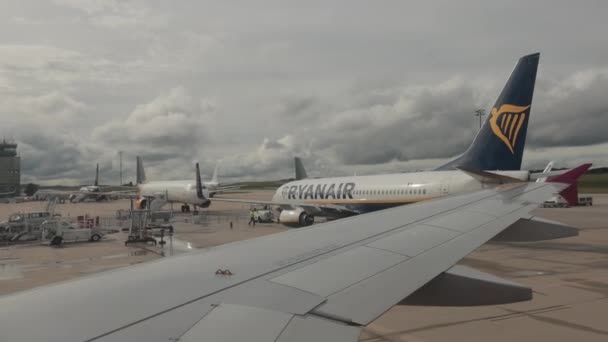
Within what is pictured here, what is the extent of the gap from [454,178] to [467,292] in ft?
59.8

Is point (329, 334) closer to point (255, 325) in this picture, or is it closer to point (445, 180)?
point (255, 325)

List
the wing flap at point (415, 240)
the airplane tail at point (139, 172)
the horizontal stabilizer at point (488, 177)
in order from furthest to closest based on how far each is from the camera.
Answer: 1. the airplane tail at point (139, 172)
2. the horizontal stabilizer at point (488, 177)
3. the wing flap at point (415, 240)

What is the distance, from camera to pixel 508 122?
17500 mm

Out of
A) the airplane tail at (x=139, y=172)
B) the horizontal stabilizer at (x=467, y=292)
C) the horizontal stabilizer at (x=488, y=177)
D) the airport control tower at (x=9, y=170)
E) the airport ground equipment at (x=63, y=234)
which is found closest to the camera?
the horizontal stabilizer at (x=467, y=292)

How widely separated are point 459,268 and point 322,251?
124 centimetres

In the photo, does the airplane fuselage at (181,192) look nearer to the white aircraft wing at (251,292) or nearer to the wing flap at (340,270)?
the white aircraft wing at (251,292)

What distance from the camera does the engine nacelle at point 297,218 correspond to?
28.3 metres

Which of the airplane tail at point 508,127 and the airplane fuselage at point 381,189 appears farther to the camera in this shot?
the airplane fuselage at point 381,189

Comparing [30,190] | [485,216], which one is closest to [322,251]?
[485,216]

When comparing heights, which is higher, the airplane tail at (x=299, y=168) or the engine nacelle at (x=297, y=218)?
the airplane tail at (x=299, y=168)

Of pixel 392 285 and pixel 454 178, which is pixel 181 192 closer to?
pixel 454 178

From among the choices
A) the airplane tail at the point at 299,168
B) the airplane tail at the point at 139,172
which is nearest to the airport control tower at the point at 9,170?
the airplane tail at the point at 139,172

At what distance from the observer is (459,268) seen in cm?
391

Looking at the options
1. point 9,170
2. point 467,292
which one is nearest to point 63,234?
point 467,292
